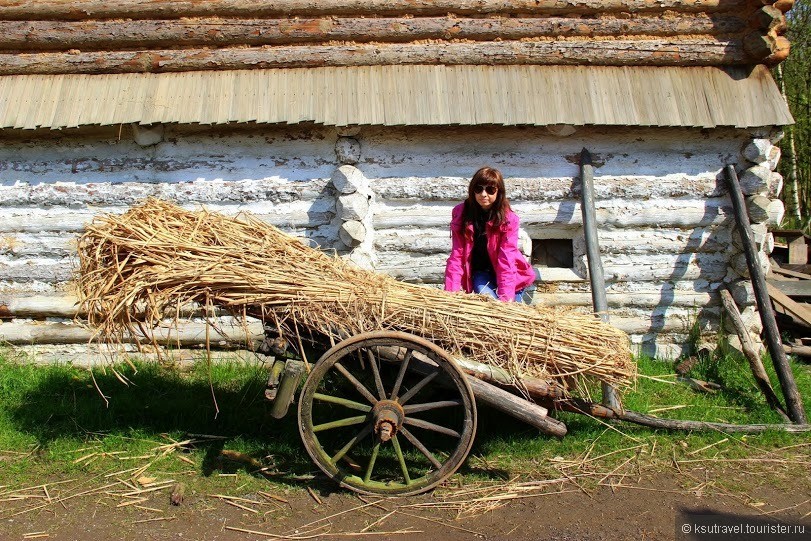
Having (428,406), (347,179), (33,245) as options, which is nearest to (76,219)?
(33,245)

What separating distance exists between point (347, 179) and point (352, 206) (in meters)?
0.23

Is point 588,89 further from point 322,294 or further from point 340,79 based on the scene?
point 322,294

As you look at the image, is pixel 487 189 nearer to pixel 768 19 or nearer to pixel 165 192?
pixel 165 192

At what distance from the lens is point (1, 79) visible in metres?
5.78

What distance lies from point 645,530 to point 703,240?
10.2 feet

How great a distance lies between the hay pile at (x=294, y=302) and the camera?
3746 mm

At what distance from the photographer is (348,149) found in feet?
18.6

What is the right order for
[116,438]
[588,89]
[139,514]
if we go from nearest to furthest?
1. [139,514]
2. [116,438]
3. [588,89]

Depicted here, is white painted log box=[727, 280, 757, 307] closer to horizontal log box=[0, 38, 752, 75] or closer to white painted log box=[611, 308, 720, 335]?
white painted log box=[611, 308, 720, 335]

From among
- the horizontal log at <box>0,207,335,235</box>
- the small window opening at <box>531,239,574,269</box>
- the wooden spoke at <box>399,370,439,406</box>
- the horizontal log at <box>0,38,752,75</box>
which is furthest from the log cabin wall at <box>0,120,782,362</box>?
the wooden spoke at <box>399,370,439,406</box>

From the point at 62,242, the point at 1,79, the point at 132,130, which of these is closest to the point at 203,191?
the point at 132,130

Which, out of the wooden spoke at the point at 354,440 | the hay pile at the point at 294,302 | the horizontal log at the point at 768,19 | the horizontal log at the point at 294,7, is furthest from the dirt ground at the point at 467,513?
the horizontal log at the point at 294,7

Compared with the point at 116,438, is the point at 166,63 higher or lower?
higher

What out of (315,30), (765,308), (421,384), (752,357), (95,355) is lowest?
(421,384)
